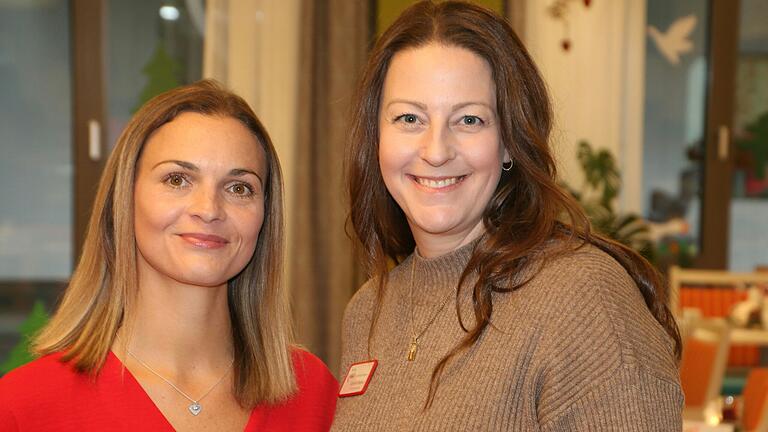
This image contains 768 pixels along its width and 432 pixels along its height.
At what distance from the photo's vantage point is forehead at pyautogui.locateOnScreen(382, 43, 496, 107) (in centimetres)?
179

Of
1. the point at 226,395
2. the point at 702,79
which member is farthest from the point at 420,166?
the point at 702,79

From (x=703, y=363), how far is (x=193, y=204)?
3465mm

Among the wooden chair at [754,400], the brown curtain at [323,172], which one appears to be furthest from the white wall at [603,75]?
the wooden chair at [754,400]

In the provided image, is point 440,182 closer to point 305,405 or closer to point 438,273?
point 438,273

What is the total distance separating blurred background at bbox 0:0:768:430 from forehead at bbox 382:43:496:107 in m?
4.34

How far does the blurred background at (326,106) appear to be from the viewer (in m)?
6.26

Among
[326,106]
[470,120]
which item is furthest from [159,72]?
[470,120]

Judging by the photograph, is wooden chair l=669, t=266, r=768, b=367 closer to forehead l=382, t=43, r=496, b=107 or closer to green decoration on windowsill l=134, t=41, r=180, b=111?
green decoration on windowsill l=134, t=41, r=180, b=111

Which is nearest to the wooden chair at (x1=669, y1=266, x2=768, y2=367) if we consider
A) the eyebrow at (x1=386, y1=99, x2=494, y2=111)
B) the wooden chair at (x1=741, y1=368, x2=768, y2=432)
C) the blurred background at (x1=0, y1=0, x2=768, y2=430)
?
the blurred background at (x1=0, y1=0, x2=768, y2=430)

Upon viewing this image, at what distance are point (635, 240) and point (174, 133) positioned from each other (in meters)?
4.39

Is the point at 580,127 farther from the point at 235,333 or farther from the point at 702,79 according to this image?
the point at 235,333

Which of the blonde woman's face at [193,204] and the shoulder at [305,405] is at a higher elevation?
the blonde woman's face at [193,204]

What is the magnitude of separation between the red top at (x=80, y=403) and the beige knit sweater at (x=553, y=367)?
0.41 meters

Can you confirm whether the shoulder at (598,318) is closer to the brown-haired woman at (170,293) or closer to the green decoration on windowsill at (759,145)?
the brown-haired woman at (170,293)
